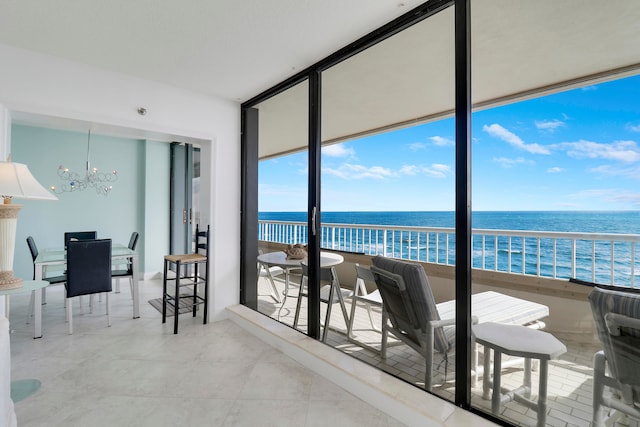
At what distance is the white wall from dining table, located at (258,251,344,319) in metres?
0.52

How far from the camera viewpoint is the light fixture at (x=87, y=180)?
4957 mm

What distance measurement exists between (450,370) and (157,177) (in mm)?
5690

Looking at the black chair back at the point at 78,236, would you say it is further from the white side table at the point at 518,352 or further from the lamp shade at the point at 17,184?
the white side table at the point at 518,352

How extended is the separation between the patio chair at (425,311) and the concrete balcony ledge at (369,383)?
0.54 feet

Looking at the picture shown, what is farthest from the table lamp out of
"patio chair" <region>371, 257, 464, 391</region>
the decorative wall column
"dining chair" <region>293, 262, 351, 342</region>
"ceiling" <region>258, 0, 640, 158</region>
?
"patio chair" <region>371, 257, 464, 391</region>

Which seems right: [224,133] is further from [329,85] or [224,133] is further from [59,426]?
[59,426]

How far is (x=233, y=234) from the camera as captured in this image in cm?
368

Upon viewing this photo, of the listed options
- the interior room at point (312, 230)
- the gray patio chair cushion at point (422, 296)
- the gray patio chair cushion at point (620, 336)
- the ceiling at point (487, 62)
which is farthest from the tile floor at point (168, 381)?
the ceiling at point (487, 62)

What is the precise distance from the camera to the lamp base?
6.87 feet

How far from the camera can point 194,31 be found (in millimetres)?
2215

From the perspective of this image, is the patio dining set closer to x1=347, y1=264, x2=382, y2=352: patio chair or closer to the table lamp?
x1=347, y1=264, x2=382, y2=352: patio chair

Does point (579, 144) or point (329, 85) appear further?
point (329, 85)

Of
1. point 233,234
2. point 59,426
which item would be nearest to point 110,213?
point 233,234

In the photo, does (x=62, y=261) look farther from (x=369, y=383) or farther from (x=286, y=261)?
(x=369, y=383)
